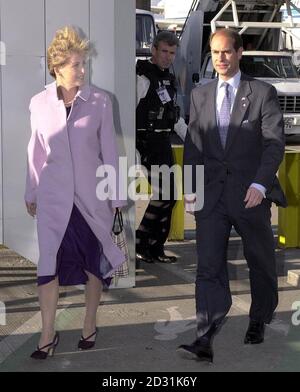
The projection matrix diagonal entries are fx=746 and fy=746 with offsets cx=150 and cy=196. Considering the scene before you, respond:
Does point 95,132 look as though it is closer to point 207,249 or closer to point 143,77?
point 207,249

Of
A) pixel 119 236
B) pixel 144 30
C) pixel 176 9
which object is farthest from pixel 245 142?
pixel 176 9

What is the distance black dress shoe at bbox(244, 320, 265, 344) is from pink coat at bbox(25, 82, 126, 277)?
122 cm

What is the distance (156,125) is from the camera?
667 centimetres

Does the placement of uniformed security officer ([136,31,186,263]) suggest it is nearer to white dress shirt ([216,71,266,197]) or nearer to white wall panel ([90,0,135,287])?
white wall panel ([90,0,135,287])

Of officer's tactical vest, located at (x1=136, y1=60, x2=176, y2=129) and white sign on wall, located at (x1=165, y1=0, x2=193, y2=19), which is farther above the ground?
white sign on wall, located at (x1=165, y1=0, x2=193, y2=19)

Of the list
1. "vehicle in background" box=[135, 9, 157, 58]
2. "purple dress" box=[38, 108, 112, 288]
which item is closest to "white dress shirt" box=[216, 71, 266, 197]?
"purple dress" box=[38, 108, 112, 288]

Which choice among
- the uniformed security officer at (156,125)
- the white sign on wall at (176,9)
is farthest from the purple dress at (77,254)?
the white sign on wall at (176,9)

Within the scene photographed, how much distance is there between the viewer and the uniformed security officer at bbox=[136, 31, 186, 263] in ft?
21.6

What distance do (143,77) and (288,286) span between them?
2.20m

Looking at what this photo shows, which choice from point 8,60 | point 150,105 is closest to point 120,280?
point 150,105

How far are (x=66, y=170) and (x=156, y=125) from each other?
2.45 meters

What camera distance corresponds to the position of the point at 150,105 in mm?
6625

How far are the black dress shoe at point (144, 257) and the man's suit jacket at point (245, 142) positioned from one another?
243 cm
